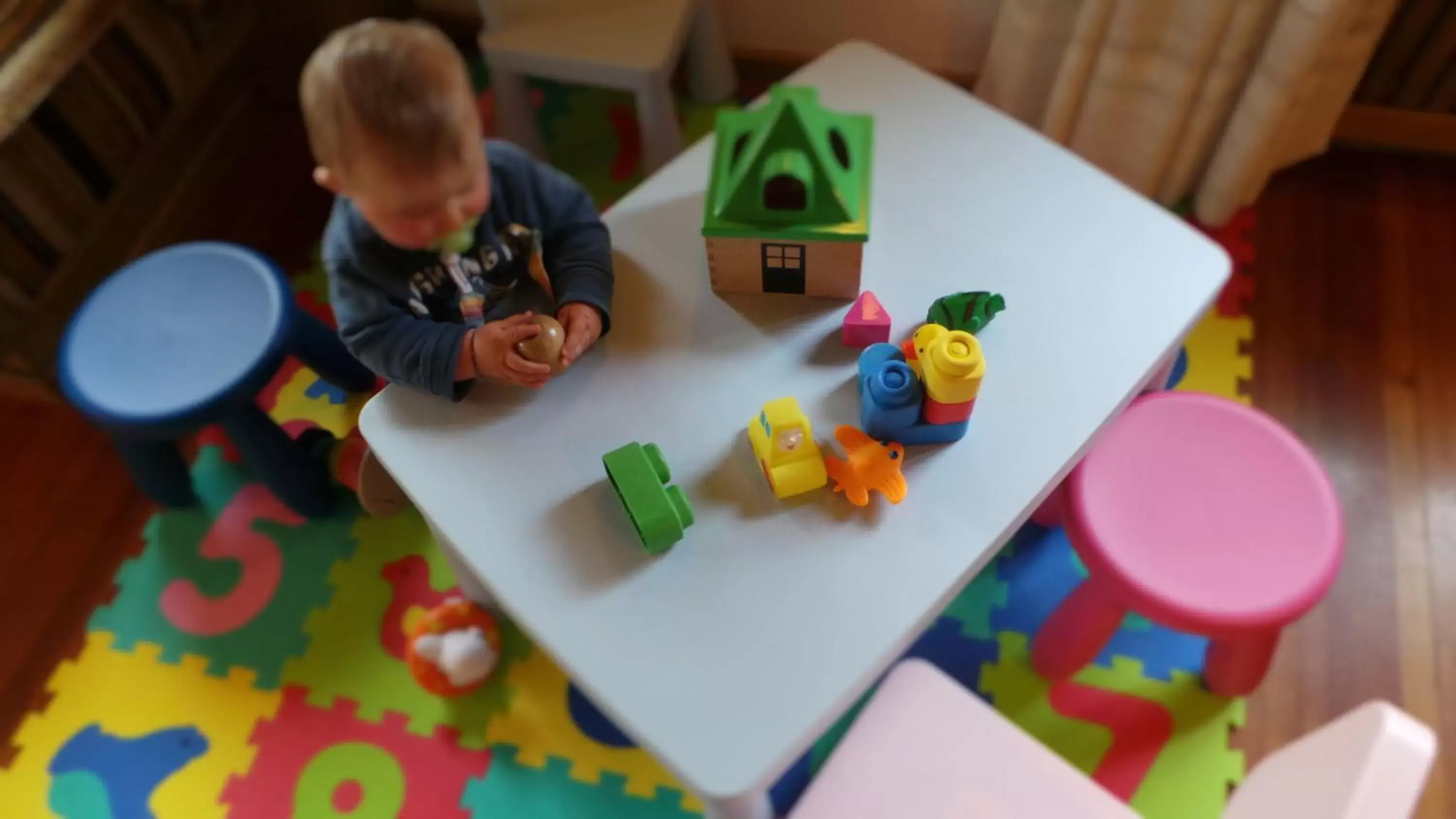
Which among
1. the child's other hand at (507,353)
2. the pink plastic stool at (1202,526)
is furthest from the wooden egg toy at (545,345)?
the pink plastic stool at (1202,526)

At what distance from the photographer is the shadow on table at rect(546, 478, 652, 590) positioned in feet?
2.49

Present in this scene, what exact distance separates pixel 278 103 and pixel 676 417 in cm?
116

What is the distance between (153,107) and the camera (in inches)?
55.2

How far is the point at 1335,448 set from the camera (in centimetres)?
127

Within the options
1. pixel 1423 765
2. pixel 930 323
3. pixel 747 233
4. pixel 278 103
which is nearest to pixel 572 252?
pixel 747 233

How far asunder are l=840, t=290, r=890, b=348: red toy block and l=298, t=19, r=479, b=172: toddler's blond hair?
0.34 metres

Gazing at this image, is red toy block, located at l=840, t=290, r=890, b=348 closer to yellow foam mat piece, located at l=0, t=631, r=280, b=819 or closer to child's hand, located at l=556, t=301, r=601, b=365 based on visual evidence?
child's hand, located at l=556, t=301, r=601, b=365

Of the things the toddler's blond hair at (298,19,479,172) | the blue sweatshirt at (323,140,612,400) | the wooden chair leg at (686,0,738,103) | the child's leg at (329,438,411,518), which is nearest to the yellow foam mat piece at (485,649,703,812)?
the child's leg at (329,438,411,518)

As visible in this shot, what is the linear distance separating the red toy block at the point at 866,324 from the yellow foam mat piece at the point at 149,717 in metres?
0.80

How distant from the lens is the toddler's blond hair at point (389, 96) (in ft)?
2.05

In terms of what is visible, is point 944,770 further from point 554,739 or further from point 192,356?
point 192,356

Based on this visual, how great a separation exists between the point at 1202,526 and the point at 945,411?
345 mm

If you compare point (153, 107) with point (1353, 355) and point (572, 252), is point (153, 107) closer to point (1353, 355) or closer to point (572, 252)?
point (572, 252)

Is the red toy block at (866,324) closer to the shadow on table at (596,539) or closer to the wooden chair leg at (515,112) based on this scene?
the shadow on table at (596,539)
